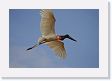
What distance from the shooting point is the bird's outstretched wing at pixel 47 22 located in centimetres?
226

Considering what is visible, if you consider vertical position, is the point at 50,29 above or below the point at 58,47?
above

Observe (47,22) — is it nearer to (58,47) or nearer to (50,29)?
(50,29)

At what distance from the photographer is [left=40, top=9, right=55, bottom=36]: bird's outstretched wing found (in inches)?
88.9

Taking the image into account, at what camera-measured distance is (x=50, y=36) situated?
2.27m

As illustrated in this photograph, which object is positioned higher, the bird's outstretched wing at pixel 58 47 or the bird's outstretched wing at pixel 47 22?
the bird's outstretched wing at pixel 47 22

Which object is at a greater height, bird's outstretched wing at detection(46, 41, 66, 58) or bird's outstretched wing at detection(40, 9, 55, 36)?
bird's outstretched wing at detection(40, 9, 55, 36)

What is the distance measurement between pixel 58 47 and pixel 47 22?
181 mm

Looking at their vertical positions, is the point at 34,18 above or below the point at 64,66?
above

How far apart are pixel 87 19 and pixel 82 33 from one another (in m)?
0.10

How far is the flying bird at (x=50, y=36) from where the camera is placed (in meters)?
2.25

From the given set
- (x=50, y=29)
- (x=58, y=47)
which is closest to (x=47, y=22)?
(x=50, y=29)
